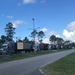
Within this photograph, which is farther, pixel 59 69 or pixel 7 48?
pixel 7 48

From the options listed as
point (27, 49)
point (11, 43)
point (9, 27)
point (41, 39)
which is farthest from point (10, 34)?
point (11, 43)

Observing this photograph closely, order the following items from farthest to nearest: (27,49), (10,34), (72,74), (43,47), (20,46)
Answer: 1. (10,34)
2. (43,47)
3. (27,49)
4. (20,46)
5. (72,74)

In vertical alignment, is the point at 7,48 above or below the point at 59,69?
above

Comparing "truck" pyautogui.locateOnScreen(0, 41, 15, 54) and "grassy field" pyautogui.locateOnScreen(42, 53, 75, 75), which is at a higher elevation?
"truck" pyautogui.locateOnScreen(0, 41, 15, 54)

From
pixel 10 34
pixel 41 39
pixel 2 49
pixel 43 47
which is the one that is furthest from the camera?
pixel 41 39

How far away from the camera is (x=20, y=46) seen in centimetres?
8031

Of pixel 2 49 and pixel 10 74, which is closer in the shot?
pixel 10 74

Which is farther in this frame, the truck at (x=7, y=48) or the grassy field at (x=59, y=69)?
the truck at (x=7, y=48)

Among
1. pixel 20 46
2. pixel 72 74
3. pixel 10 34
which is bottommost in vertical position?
pixel 72 74

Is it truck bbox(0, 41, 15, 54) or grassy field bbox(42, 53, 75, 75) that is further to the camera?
truck bbox(0, 41, 15, 54)

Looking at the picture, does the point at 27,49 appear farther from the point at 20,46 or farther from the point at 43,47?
the point at 43,47

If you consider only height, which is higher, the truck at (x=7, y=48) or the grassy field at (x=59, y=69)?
the truck at (x=7, y=48)

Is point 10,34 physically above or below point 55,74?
above

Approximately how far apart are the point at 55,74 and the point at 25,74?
1.99 m
